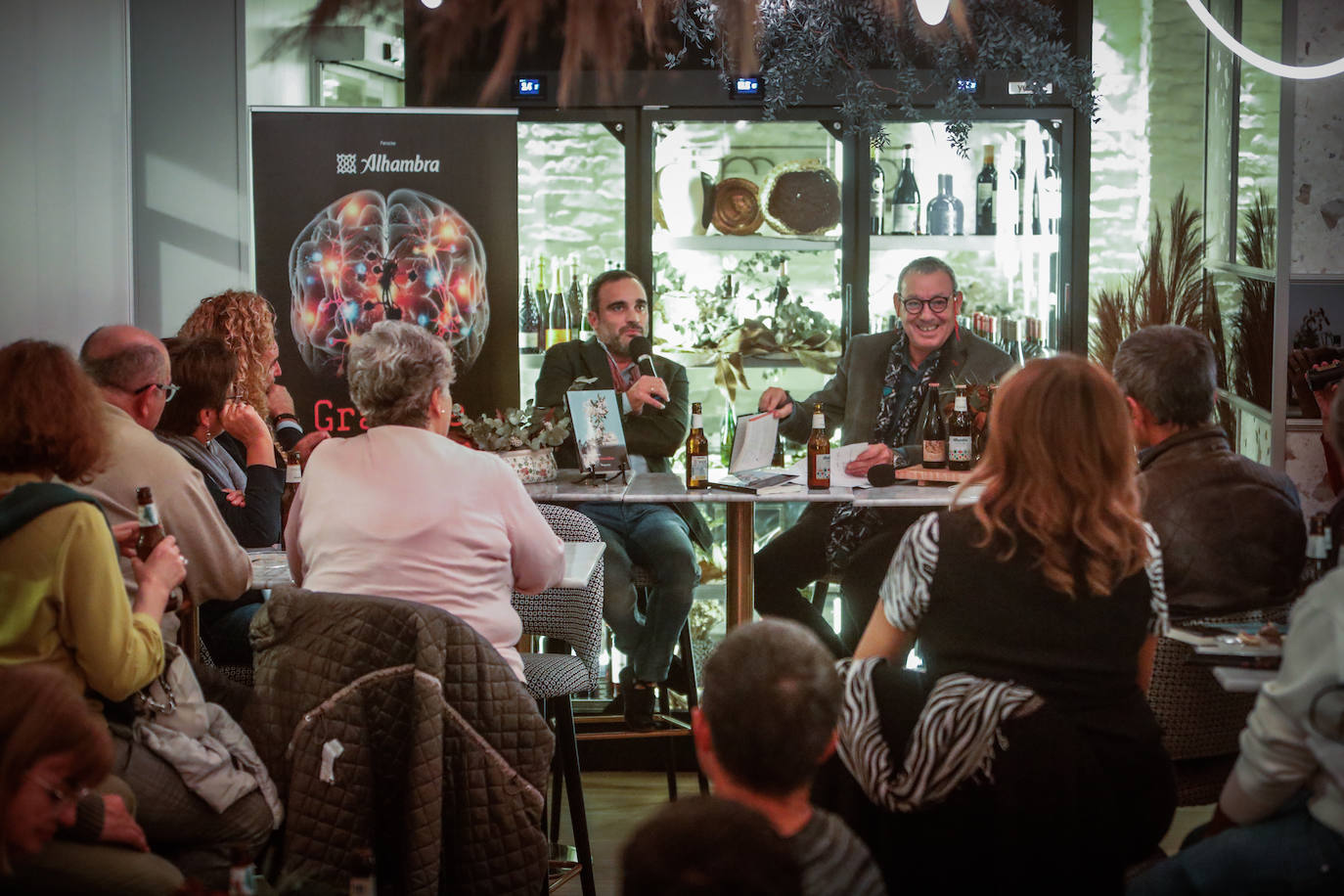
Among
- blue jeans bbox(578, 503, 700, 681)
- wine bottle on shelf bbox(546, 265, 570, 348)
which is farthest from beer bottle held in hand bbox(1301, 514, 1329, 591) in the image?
wine bottle on shelf bbox(546, 265, 570, 348)

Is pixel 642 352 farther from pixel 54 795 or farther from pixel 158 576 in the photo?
pixel 54 795

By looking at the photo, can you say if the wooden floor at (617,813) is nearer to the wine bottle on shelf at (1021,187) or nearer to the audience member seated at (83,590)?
the audience member seated at (83,590)

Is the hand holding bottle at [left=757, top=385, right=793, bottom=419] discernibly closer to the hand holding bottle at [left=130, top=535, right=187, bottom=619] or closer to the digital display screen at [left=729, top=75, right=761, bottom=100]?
the digital display screen at [left=729, top=75, right=761, bottom=100]

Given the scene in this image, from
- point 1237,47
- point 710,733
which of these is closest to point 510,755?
point 710,733

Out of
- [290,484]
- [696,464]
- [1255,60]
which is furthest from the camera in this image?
[696,464]

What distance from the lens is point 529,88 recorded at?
185 inches

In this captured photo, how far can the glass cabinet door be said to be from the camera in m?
4.84

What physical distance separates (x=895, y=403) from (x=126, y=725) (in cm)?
277

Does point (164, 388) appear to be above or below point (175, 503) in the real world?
above

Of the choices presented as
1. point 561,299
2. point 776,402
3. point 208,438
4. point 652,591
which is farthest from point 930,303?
point 208,438

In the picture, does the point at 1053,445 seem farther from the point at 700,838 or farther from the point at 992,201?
the point at 992,201

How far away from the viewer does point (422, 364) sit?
262cm

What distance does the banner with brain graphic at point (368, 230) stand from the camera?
15.3ft

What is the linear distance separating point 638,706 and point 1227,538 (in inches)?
69.0
